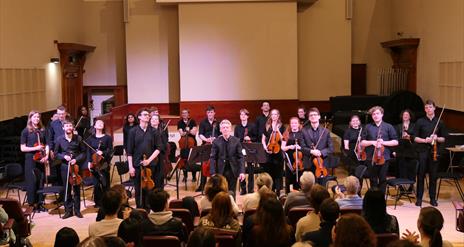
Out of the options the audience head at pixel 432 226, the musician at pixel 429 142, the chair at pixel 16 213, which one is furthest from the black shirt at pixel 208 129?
the audience head at pixel 432 226

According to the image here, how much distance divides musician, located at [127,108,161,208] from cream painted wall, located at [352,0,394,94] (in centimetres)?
1306

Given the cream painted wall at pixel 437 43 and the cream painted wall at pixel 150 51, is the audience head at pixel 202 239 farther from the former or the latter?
the cream painted wall at pixel 150 51

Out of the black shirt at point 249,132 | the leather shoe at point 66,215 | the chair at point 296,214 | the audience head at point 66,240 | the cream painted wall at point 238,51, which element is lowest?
the leather shoe at point 66,215

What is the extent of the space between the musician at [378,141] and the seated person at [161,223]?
5.24 m

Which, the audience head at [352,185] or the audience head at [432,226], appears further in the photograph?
the audience head at [352,185]

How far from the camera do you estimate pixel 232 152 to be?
10.2 m

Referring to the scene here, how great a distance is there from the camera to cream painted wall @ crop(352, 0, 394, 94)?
2125cm

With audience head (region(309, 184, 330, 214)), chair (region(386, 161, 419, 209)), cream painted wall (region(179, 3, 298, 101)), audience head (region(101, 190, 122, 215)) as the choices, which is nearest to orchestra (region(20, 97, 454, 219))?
chair (region(386, 161, 419, 209))

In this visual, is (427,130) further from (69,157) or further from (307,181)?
(69,157)

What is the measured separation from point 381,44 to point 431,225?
17.2 m

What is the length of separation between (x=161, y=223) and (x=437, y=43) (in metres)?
12.5

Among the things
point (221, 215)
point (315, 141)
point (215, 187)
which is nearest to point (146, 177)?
point (315, 141)

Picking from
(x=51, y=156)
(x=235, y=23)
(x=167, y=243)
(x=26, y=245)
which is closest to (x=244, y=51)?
(x=235, y=23)

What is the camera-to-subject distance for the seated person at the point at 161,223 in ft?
19.6
